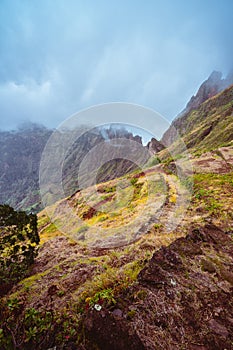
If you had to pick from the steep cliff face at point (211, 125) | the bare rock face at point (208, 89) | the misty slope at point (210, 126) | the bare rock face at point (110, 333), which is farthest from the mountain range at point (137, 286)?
the bare rock face at point (208, 89)

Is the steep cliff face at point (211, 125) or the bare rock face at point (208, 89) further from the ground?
the bare rock face at point (208, 89)

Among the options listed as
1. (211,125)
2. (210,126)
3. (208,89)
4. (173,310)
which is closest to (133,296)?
(173,310)

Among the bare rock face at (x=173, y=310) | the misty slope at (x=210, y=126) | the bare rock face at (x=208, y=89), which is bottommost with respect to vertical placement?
the bare rock face at (x=173, y=310)

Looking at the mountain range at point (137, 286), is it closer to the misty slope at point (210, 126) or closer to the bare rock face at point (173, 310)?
the bare rock face at point (173, 310)

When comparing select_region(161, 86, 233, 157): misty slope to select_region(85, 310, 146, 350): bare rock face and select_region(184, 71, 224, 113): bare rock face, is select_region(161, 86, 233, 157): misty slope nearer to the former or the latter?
select_region(184, 71, 224, 113): bare rock face

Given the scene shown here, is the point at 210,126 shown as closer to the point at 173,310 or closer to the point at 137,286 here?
the point at 137,286

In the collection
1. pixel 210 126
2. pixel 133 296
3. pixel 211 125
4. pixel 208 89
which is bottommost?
pixel 133 296

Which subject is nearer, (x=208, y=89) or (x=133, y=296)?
(x=133, y=296)


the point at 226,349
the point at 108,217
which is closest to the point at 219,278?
the point at 226,349

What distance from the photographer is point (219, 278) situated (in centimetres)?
494

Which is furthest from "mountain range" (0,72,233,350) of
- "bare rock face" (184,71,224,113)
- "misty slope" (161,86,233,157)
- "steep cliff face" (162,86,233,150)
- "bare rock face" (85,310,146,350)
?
"bare rock face" (184,71,224,113)

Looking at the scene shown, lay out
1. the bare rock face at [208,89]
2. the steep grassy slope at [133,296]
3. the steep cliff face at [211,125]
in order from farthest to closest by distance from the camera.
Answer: the bare rock face at [208,89] → the steep cliff face at [211,125] → the steep grassy slope at [133,296]

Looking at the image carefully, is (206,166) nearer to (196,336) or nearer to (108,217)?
(108,217)

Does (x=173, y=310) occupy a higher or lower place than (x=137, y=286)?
lower
